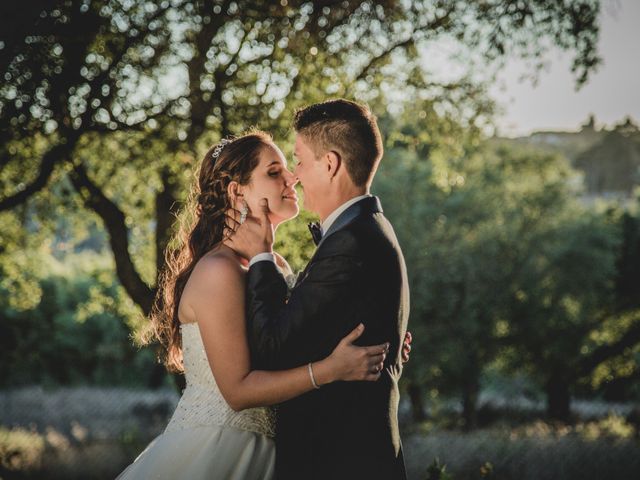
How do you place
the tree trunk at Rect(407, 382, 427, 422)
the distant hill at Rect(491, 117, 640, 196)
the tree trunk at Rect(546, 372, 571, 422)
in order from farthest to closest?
1. the distant hill at Rect(491, 117, 640, 196)
2. the tree trunk at Rect(407, 382, 427, 422)
3. the tree trunk at Rect(546, 372, 571, 422)

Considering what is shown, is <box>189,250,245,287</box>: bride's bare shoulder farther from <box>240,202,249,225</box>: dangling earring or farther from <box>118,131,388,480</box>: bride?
<box>240,202,249,225</box>: dangling earring

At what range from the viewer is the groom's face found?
3.01m

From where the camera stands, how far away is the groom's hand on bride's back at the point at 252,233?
3.03 meters

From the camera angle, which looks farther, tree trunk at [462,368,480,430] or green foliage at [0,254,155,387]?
green foliage at [0,254,155,387]

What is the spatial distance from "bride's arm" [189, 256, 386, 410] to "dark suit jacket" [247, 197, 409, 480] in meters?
0.06

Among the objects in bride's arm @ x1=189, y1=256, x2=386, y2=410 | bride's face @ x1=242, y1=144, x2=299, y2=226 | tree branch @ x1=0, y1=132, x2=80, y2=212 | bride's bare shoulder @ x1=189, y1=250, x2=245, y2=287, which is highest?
tree branch @ x1=0, y1=132, x2=80, y2=212

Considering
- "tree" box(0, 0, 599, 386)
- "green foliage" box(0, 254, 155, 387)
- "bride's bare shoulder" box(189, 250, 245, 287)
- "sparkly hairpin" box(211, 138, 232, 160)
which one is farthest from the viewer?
"green foliage" box(0, 254, 155, 387)

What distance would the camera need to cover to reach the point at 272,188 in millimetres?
3176

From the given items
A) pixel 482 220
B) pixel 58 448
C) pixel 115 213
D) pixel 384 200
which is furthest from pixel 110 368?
pixel 115 213

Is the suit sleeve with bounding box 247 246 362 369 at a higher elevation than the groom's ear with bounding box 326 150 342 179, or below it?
below

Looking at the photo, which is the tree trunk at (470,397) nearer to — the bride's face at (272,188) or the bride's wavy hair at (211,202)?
the bride's wavy hair at (211,202)

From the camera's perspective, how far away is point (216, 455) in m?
2.99

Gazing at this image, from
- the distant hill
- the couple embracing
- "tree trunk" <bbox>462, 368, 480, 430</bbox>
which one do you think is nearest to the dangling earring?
the couple embracing

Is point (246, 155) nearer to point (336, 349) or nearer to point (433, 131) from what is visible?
point (336, 349)
